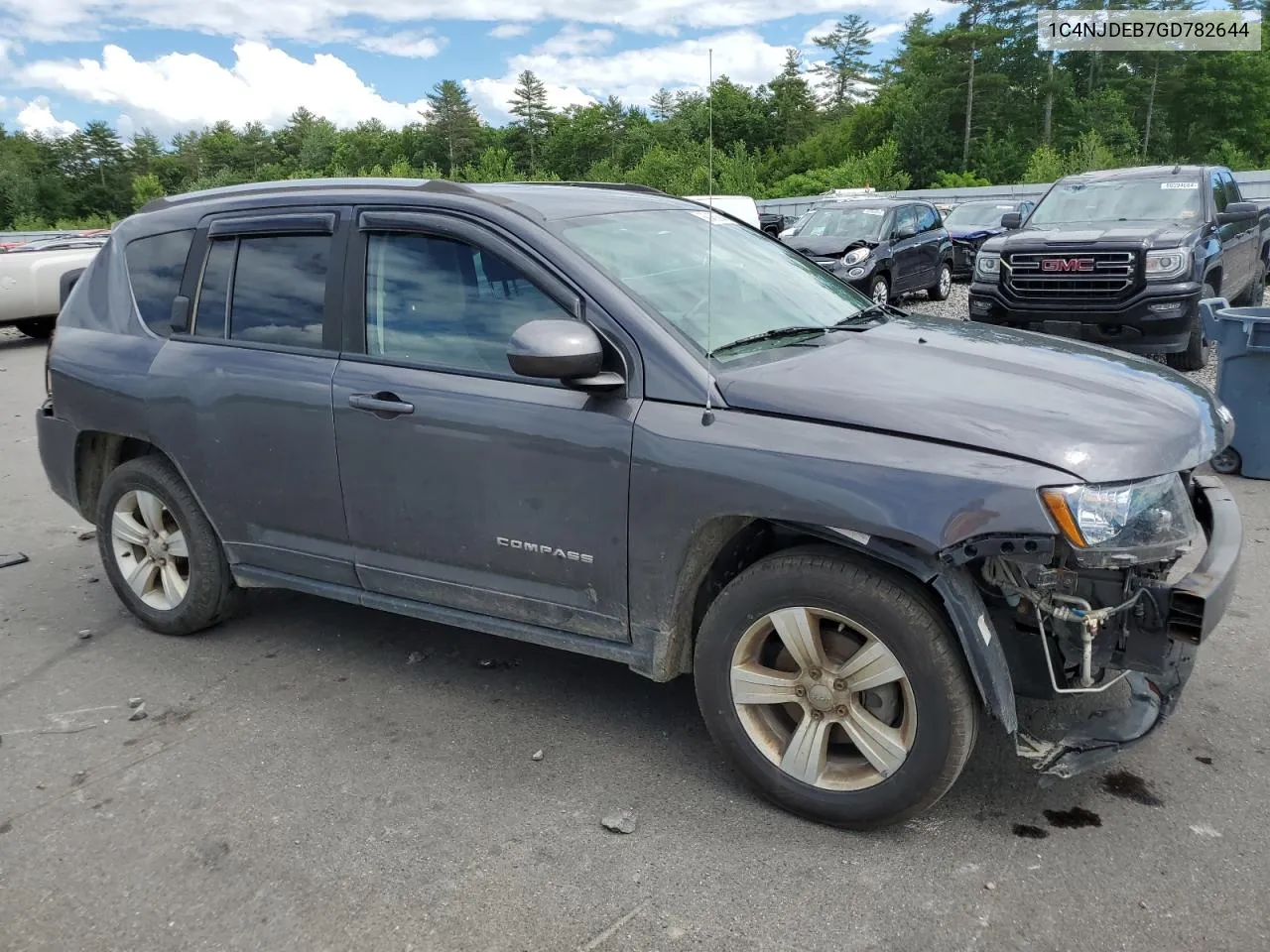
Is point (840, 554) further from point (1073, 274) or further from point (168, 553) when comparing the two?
point (1073, 274)

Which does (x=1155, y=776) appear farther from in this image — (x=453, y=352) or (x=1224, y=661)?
(x=453, y=352)

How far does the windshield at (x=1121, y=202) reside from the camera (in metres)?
10.3

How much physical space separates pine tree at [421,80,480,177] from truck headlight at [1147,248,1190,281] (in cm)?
10752

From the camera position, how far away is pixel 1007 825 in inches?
119

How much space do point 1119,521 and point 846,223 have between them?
14236 mm

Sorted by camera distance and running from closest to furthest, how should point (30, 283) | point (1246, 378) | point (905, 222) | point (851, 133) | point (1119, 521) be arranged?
point (1119, 521)
point (1246, 378)
point (30, 283)
point (905, 222)
point (851, 133)

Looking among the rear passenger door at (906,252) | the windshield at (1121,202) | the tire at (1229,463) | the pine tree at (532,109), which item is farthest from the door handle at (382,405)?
the pine tree at (532,109)

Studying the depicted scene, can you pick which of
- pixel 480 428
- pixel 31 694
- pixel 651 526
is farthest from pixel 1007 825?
pixel 31 694

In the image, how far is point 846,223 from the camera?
16156mm

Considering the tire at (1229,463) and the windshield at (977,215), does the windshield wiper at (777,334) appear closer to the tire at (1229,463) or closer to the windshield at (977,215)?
the tire at (1229,463)

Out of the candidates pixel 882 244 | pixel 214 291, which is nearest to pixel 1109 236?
pixel 882 244

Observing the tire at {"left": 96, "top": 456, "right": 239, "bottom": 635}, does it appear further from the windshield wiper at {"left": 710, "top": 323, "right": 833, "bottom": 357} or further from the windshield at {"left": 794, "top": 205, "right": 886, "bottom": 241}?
the windshield at {"left": 794, "top": 205, "right": 886, "bottom": 241}

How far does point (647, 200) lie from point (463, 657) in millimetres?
2066

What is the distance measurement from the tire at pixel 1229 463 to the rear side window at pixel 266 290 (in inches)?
227
